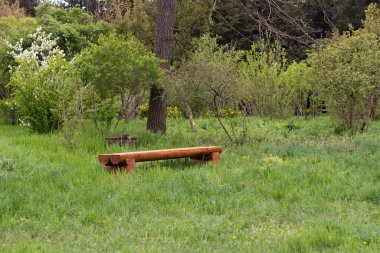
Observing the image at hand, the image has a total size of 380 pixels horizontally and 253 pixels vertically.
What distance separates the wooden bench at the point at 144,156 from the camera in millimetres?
7641

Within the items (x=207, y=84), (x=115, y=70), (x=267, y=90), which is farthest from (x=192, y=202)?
(x=267, y=90)

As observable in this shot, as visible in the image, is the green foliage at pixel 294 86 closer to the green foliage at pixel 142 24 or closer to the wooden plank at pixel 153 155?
the green foliage at pixel 142 24

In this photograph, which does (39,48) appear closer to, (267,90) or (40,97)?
(40,97)

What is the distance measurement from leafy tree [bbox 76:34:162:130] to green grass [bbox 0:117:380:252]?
1650 mm

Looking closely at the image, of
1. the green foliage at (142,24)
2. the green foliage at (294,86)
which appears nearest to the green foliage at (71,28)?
the green foliage at (142,24)

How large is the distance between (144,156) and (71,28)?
953 cm

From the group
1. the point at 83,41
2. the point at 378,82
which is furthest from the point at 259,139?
the point at 83,41

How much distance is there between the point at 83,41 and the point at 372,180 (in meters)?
11.4

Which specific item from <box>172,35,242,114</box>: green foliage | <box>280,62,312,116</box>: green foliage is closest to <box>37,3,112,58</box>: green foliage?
<box>172,35,242,114</box>: green foliage

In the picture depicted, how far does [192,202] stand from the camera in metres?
6.25

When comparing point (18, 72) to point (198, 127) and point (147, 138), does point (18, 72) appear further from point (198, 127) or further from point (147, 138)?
point (198, 127)

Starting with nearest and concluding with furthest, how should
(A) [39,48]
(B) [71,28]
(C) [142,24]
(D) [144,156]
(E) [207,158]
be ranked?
1. (D) [144,156]
2. (E) [207,158]
3. (A) [39,48]
4. (B) [71,28]
5. (C) [142,24]

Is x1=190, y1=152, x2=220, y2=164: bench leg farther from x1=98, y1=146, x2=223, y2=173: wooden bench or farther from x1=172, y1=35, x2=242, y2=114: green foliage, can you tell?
x1=172, y1=35, x2=242, y2=114: green foliage

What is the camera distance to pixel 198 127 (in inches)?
600
